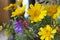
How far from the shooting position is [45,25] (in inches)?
21.7

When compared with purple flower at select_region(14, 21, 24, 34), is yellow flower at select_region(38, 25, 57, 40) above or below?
below

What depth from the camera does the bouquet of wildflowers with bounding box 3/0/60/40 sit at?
514 mm

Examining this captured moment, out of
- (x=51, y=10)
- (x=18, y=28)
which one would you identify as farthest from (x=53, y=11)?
(x=18, y=28)

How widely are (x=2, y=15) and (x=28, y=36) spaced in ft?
6.79

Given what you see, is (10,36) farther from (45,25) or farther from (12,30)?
(45,25)

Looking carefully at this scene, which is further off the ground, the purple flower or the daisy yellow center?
the daisy yellow center

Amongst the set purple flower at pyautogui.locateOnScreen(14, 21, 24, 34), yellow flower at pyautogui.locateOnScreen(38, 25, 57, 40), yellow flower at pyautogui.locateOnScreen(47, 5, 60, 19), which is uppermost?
yellow flower at pyautogui.locateOnScreen(47, 5, 60, 19)

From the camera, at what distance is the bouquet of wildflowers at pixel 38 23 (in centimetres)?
51

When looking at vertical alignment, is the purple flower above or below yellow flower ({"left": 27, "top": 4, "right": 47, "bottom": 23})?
below

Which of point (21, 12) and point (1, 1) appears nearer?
point (21, 12)

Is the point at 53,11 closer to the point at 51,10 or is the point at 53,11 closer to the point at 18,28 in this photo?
the point at 51,10

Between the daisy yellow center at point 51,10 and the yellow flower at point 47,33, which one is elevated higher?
the daisy yellow center at point 51,10

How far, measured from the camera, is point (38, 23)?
0.54m

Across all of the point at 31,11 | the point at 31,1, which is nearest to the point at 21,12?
the point at 31,11
